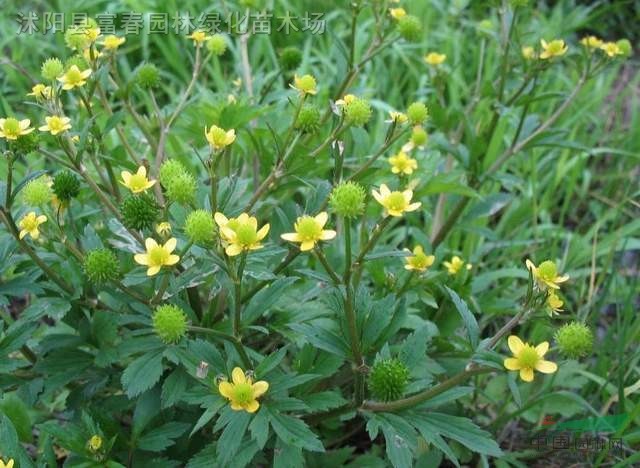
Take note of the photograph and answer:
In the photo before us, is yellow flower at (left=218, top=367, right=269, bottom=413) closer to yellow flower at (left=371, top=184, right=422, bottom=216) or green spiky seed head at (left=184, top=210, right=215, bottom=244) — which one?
green spiky seed head at (left=184, top=210, right=215, bottom=244)

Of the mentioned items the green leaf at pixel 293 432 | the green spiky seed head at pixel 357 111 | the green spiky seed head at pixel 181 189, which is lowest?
the green leaf at pixel 293 432

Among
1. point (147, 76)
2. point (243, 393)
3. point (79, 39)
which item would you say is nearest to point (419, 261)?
Result: point (243, 393)

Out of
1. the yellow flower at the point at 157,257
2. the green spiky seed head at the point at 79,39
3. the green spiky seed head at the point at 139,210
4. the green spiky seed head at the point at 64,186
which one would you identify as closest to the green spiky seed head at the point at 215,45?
the green spiky seed head at the point at 79,39

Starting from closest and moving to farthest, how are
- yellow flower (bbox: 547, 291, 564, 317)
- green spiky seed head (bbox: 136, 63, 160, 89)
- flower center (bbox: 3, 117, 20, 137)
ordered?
yellow flower (bbox: 547, 291, 564, 317) < flower center (bbox: 3, 117, 20, 137) < green spiky seed head (bbox: 136, 63, 160, 89)

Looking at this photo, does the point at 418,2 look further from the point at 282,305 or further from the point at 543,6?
the point at 282,305

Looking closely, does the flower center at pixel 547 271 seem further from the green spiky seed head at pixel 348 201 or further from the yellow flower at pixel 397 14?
the yellow flower at pixel 397 14

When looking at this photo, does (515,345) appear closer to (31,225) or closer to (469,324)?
(469,324)

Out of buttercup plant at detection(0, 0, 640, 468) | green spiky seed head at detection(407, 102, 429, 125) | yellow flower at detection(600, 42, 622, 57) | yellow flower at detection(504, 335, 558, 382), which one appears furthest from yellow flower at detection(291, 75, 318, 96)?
yellow flower at detection(600, 42, 622, 57)
